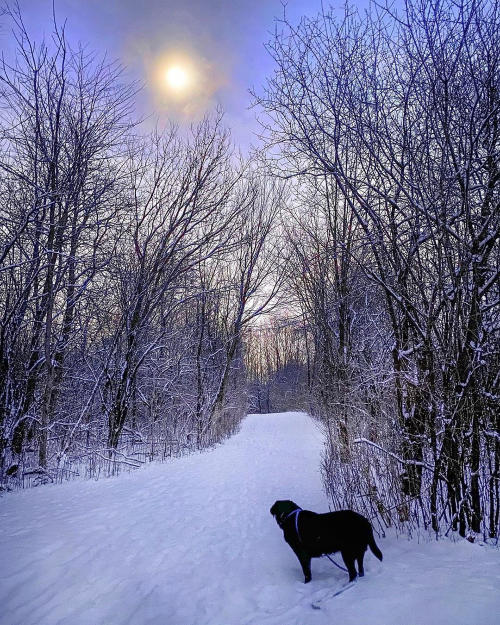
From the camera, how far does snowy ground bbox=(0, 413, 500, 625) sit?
6.88ft

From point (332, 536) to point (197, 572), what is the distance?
135 centimetres

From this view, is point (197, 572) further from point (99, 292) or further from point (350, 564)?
point (99, 292)

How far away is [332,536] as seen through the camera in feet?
8.70

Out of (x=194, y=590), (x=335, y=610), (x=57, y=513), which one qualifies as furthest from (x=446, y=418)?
(x=57, y=513)


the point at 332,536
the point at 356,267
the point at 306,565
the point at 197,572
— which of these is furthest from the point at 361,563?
the point at 356,267

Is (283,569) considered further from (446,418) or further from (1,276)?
(1,276)

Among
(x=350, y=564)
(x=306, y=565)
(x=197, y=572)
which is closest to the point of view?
(x=350, y=564)

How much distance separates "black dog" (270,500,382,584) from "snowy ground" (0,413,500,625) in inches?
6.2

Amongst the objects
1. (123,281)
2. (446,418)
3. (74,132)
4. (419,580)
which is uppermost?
(74,132)

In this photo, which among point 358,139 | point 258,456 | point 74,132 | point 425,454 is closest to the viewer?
point 425,454

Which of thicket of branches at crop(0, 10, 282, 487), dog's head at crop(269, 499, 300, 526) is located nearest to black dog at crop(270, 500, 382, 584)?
dog's head at crop(269, 499, 300, 526)

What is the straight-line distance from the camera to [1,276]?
617 cm

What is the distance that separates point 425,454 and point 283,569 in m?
1.83

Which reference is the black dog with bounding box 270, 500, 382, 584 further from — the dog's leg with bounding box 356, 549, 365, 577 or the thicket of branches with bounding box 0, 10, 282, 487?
the thicket of branches with bounding box 0, 10, 282, 487
